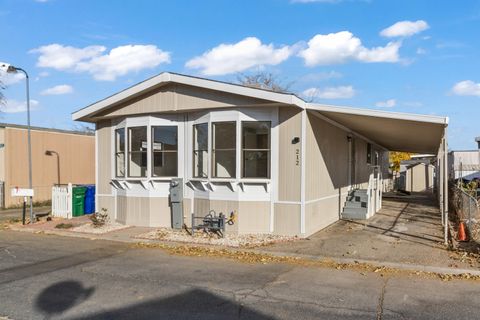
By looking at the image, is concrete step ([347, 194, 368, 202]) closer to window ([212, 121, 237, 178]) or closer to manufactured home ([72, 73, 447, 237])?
manufactured home ([72, 73, 447, 237])

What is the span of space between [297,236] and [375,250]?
1920mm

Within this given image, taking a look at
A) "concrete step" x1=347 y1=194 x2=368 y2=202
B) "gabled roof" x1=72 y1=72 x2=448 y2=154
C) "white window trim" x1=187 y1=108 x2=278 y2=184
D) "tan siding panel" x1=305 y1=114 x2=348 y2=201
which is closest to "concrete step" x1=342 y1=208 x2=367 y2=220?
"concrete step" x1=347 y1=194 x2=368 y2=202

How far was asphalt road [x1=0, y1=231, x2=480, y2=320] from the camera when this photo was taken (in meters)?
5.27

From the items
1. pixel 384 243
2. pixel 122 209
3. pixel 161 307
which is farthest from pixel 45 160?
pixel 161 307

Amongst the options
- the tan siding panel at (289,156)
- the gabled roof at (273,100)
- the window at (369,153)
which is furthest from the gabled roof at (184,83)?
the window at (369,153)

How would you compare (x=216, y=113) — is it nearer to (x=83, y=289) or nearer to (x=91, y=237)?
(x=91, y=237)

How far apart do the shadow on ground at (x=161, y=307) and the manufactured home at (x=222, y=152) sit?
4452mm

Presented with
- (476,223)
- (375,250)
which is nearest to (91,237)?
(375,250)

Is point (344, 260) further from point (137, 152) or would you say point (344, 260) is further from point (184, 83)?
Result: point (137, 152)

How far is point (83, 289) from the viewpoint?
6.26 metres

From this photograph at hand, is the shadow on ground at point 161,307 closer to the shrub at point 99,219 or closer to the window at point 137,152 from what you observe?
the shrub at point 99,219

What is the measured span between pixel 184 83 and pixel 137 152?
99.8 inches

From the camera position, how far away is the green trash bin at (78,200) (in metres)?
14.4

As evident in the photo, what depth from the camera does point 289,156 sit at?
10.2 meters
